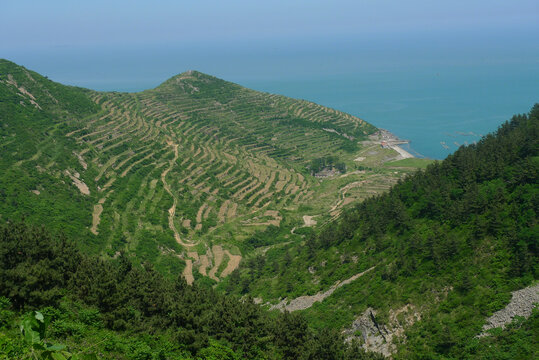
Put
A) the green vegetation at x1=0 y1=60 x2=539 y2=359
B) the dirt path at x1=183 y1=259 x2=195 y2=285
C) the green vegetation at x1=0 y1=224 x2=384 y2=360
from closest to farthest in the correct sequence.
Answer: the green vegetation at x1=0 y1=224 x2=384 y2=360, the green vegetation at x1=0 y1=60 x2=539 y2=359, the dirt path at x1=183 y1=259 x2=195 y2=285

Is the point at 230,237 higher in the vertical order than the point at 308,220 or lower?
lower

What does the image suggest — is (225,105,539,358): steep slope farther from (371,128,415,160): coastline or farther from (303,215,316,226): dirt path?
(371,128,415,160): coastline

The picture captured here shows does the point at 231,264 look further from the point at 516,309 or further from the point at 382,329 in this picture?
the point at 516,309

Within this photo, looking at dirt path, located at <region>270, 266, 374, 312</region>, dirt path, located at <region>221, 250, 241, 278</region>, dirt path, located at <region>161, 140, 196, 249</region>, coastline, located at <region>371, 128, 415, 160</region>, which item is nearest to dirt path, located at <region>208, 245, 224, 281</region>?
dirt path, located at <region>221, 250, 241, 278</region>

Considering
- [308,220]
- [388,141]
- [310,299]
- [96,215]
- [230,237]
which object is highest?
[388,141]

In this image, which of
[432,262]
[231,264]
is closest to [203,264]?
[231,264]

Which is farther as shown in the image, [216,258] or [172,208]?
[172,208]

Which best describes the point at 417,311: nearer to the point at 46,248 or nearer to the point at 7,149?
the point at 46,248
